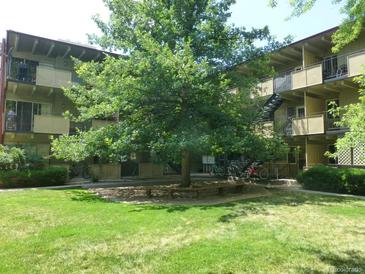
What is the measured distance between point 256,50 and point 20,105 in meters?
16.3

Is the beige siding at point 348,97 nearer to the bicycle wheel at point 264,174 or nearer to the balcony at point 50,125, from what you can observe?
the bicycle wheel at point 264,174

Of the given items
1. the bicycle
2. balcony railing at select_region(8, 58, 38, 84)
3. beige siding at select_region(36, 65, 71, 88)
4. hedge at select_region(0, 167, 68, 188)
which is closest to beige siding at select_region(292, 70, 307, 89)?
the bicycle

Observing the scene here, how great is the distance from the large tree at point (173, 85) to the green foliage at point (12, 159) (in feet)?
13.2

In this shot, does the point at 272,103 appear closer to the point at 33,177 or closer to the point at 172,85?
the point at 172,85

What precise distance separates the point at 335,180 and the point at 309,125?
5.28 metres

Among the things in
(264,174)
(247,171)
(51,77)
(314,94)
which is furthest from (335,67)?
(51,77)

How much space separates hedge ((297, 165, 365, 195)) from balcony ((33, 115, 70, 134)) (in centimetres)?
1522

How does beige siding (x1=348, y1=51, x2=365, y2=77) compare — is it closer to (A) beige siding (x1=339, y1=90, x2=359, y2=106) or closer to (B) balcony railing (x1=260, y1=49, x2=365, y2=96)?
(B) balcony railing (x1=260, y1=49, x2=365, y2=96)

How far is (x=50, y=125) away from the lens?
20062 millimetres

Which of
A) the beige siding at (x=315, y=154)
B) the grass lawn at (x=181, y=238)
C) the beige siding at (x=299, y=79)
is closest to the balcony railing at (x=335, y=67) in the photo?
the beige siding at (x=299, y=79)

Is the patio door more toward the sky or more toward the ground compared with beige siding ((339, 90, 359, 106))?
more toward the ground

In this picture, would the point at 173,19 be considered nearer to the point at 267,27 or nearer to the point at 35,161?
the point at 267,27

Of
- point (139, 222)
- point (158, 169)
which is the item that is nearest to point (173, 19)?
point (139, 222)

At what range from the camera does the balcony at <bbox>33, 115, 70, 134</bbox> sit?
19.5 meters
